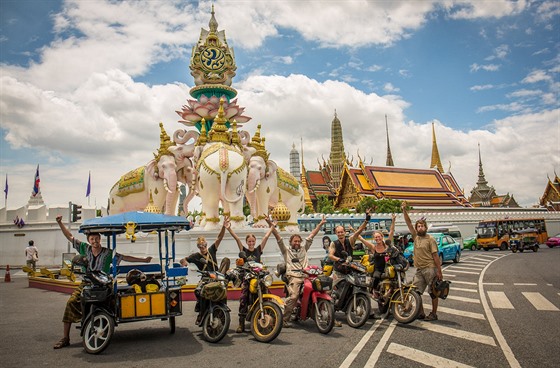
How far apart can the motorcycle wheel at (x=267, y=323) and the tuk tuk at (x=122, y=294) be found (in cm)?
116

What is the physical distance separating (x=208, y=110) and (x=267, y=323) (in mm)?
11595

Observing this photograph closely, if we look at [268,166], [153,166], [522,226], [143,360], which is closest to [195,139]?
[153,166]

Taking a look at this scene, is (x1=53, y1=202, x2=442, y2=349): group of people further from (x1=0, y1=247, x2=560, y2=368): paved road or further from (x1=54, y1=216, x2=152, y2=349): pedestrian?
(x1=0, y1=247, x2=560, y2=368): paved road

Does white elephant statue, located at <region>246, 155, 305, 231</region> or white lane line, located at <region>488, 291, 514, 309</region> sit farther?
white elephant statue, located at <region>246, 155, 305, 231</region>

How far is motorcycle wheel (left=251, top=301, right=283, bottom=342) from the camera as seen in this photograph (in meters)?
6.48

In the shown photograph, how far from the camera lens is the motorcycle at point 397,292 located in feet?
24.6

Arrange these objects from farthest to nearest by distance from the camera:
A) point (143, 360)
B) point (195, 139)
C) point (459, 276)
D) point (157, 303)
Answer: point (195, 139) → point (459, 276) → point (157, 303) → point (143, 360)

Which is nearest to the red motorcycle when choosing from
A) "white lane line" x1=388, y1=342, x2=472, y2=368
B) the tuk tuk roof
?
"white lane line" x1=388, y1=342, x2=472, y2=368

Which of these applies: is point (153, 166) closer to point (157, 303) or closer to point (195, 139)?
point (195, 139)

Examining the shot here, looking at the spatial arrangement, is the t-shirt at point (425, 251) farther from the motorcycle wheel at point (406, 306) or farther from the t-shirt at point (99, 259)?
the t-shirt at point (99, 259)

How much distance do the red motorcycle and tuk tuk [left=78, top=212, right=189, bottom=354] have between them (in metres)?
1.90

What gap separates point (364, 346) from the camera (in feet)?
20.2

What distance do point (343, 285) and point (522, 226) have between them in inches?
1262

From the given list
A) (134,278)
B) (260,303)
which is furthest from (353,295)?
(134,278)
